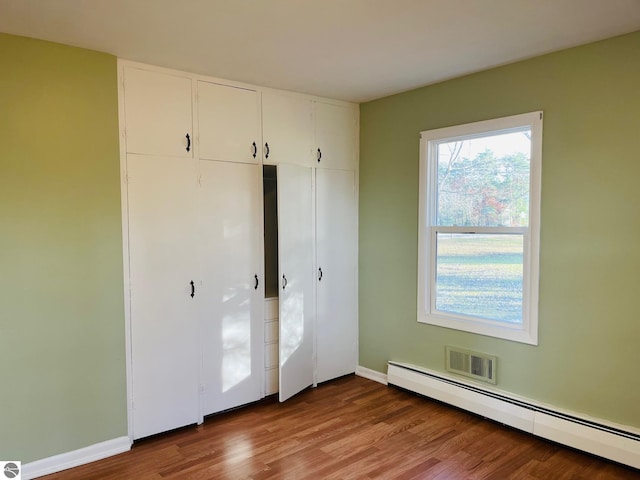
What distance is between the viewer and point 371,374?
13.8ft

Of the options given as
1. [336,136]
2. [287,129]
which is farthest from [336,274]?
[287,129]

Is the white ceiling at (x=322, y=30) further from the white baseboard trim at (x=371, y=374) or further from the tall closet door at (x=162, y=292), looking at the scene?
the white baseboard trim at (x=371, y=374)

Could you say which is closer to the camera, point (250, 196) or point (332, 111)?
point (250, 196)

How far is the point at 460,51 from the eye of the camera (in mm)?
2834

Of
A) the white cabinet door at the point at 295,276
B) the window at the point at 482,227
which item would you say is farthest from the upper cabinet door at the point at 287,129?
the window at the point at 482,227

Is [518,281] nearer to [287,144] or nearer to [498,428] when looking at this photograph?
[498,428]

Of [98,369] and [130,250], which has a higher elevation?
[130,250]

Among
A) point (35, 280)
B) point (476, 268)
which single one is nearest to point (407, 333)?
point (476, 268)

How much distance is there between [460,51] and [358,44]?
0.67 metres

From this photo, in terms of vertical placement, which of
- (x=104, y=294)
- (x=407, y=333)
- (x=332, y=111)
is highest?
(x=332, y=111)

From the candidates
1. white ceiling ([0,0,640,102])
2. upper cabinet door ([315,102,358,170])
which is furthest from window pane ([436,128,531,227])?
upper cabinet door ([315,102,358,170])

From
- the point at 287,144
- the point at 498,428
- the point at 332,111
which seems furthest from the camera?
the point at 332,111

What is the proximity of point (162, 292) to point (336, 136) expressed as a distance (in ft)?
6.64

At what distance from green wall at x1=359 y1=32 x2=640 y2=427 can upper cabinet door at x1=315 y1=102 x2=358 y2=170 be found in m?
0.83
